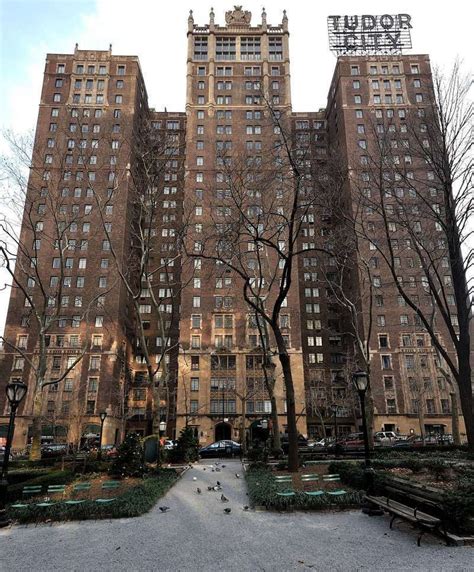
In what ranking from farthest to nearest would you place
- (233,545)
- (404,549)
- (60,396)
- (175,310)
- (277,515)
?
(175,310)
(60,396)
(277,515)
(233,545)
(404,549)

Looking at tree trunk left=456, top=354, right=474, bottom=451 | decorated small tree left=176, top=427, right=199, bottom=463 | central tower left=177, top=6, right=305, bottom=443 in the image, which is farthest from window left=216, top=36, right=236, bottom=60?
tree trunk left=456, top=354, right=474, bottom=451

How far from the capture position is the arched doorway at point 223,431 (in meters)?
54.0

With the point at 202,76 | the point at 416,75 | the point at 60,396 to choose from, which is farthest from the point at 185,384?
the point at 416,75

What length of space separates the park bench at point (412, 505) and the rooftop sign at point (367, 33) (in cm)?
8247

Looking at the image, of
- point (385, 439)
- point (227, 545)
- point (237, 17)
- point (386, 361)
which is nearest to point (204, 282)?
point (386, 361)

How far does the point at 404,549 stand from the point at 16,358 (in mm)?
57553

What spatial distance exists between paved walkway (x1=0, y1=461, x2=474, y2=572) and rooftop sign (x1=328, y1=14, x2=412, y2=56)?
83.5m

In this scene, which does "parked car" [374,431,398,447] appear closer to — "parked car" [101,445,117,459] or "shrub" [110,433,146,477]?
"parked car" [101,445,117,459]

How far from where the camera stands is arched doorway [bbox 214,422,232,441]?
5397 cm

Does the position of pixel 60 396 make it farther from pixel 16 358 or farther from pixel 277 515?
pixel 277 515

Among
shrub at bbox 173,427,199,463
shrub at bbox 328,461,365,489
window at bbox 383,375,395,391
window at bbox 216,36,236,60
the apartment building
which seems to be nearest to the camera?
shrub at bbox 328,461,365,489

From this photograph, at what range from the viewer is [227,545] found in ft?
25.4

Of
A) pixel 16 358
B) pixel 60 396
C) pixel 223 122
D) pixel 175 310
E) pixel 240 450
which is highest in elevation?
pixel 223 122

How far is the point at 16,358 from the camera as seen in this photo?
180 feet
